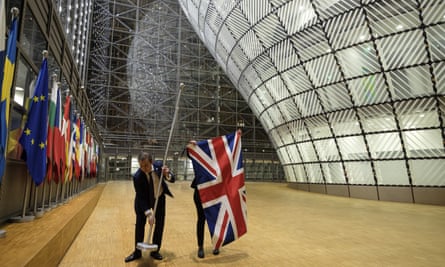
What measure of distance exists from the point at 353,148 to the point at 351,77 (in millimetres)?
4071

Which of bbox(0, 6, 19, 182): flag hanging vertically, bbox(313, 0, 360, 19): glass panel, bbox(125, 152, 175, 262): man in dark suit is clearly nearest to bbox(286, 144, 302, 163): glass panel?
bbox(313, 0, 360, 19): glass panel

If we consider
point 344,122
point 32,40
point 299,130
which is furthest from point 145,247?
point 299,130

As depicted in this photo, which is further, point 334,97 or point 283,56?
point 283,56

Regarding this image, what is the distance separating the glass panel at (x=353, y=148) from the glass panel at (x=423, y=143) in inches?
83.3

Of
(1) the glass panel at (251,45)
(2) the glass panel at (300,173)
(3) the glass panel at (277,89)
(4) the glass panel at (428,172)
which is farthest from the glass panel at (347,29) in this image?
(2) the glass panel at (300,173)

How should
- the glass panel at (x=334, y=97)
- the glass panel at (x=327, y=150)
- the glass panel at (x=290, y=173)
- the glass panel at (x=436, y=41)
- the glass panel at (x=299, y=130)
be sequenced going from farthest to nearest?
the glass panel at (x=290, y=173)
the glass panel at (x=299, y=130)
the glass panel at (x=327, y=150)
the glass panel at (x=334, y=97)
the glass panel at (x=436, y=41)

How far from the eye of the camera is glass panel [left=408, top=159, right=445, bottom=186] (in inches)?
508

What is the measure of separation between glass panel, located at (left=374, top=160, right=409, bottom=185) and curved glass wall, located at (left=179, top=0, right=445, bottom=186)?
47 millimetres

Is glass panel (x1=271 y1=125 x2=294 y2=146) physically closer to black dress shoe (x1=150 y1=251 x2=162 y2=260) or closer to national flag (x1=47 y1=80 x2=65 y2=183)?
national flag (x1=47 y1=80 x2=65 y2=183)

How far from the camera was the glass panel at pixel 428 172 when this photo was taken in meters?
12.9

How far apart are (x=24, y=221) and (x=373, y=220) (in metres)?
8.55

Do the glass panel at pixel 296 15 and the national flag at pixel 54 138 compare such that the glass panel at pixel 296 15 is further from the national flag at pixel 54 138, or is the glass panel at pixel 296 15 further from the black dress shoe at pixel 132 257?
the black dress shoe at pixel 132 257

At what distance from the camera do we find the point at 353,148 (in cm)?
1591

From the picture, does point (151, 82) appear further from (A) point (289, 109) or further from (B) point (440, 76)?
(B) point (440, 76)
